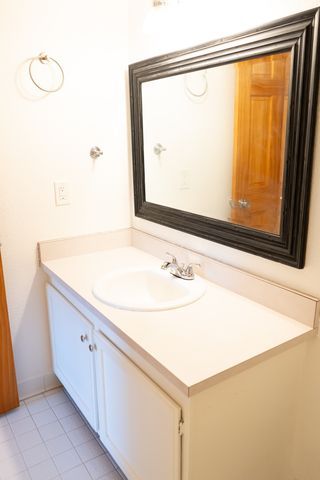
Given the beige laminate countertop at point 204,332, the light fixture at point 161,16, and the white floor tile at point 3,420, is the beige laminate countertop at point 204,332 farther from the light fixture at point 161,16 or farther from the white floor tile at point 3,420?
the light fixture at point 161,16

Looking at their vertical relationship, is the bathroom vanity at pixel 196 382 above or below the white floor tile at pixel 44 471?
above

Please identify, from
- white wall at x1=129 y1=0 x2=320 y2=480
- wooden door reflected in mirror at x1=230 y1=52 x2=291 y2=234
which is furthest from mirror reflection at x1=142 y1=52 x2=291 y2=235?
white wall at x1=129 y1=0 x2=320 y2=480

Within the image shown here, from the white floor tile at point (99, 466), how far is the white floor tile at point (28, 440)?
29 centimetres

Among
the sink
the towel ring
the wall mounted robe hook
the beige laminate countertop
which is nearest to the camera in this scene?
the beige laminate countertop

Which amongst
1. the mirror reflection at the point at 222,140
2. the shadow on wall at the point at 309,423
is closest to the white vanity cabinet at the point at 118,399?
the shadow on wall at the point at 309,423

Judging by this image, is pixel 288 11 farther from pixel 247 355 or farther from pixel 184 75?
pixel 247 355

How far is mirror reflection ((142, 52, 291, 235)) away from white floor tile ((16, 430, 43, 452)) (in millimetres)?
1258

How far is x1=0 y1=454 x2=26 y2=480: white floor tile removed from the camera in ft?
5.38

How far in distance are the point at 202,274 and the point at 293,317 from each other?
→ 0.48 m

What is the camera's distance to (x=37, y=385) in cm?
213

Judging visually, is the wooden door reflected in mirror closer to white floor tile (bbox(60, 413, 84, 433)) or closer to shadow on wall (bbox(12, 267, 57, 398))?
shadow on wall (bbox(12, 267, 57, 398))

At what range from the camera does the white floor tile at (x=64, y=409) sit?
1996 mm

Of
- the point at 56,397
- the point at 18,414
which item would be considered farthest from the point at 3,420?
the point at 56,397

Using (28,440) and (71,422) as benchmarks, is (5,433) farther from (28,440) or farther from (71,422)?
(71,422)
